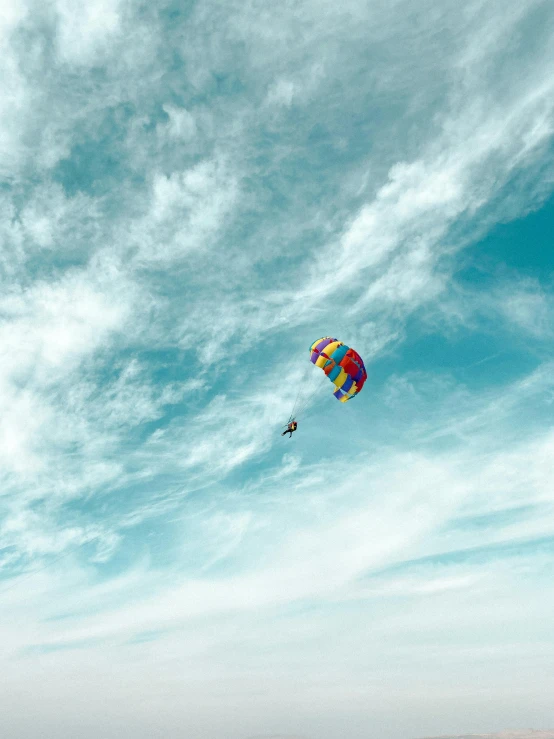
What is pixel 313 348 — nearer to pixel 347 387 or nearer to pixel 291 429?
pixel 347 387

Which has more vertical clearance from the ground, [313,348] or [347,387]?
[313,348]

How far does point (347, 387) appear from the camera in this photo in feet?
209

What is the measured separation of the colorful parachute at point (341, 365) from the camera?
62.8 metres

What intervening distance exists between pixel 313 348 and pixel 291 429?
406 inches

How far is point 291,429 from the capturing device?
64.1m

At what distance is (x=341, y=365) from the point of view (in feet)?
206

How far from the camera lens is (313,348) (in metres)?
64.7

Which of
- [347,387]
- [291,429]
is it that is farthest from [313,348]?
[291,429]

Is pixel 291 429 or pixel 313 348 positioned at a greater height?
pixel 313 348

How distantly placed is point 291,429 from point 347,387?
28.0 feet

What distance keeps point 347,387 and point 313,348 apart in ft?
20.8

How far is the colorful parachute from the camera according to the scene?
62781 millimetres
